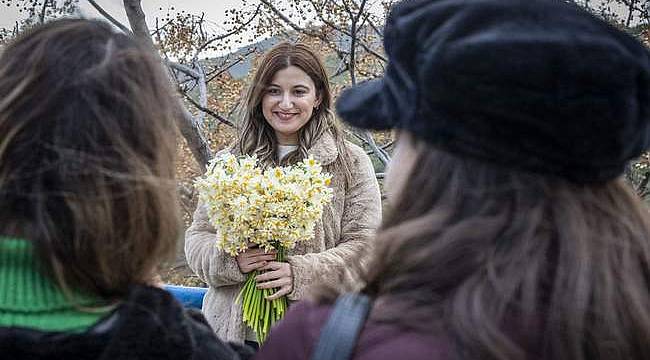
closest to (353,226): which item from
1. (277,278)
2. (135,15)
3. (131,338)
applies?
(277,278)

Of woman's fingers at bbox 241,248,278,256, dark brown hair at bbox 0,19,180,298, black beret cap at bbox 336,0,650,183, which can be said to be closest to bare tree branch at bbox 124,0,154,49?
woman's fingers at bbox 241,248,278,256

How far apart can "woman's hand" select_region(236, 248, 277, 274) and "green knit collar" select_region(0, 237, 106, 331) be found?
1.50 m

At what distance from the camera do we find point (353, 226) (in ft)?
9.63

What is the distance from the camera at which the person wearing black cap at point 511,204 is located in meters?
0.97

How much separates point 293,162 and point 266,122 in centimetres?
24

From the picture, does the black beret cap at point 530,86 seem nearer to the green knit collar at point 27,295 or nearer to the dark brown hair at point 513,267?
the dark brown hair at point 513,267

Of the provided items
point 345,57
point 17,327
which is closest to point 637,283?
point 17,327

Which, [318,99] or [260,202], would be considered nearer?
[260,202]

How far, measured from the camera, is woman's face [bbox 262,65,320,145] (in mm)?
3070

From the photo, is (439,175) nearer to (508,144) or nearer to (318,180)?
(508,144)

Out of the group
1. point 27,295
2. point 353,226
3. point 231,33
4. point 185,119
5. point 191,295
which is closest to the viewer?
point 27,295

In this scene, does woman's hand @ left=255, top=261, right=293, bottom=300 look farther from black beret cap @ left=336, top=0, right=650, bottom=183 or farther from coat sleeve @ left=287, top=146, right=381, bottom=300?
black beret cap @ left=336, top=0, right=650, bottom=183

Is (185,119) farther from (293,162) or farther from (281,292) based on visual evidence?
(281,292)

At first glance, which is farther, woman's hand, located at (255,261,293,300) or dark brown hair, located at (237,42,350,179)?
dark brown hair, located at (237,42,350,179)
